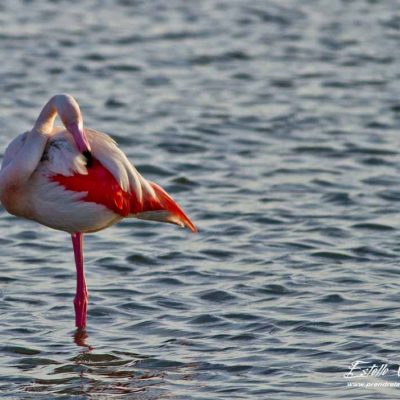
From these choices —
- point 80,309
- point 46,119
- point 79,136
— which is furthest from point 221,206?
point 79,136

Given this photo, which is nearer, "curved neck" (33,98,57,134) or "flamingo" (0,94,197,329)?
"flamingo" (0,94,197,329)

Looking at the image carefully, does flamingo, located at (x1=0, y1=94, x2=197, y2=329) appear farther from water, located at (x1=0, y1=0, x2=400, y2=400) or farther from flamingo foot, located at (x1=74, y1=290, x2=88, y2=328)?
water, located at (x1=0, y1=0, x2=400, y2=400)

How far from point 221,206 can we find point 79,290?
103 inches

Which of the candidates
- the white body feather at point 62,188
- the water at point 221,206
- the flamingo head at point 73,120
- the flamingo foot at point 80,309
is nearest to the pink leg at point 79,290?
the flamingo foot at point 80,309

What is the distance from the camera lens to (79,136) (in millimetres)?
7887

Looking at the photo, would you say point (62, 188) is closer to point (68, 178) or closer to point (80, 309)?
point (68, 178)

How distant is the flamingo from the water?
0.72 metres

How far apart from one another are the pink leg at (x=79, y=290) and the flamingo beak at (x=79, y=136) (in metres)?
0.79

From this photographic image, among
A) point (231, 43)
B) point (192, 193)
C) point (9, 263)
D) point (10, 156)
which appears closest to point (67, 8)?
point (231, 43)

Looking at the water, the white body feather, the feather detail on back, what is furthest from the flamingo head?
the water

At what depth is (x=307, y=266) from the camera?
9234 millimetres

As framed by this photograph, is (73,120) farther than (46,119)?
No

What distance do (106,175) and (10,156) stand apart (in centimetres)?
61

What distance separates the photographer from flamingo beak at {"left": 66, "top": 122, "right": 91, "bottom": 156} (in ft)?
25.8
